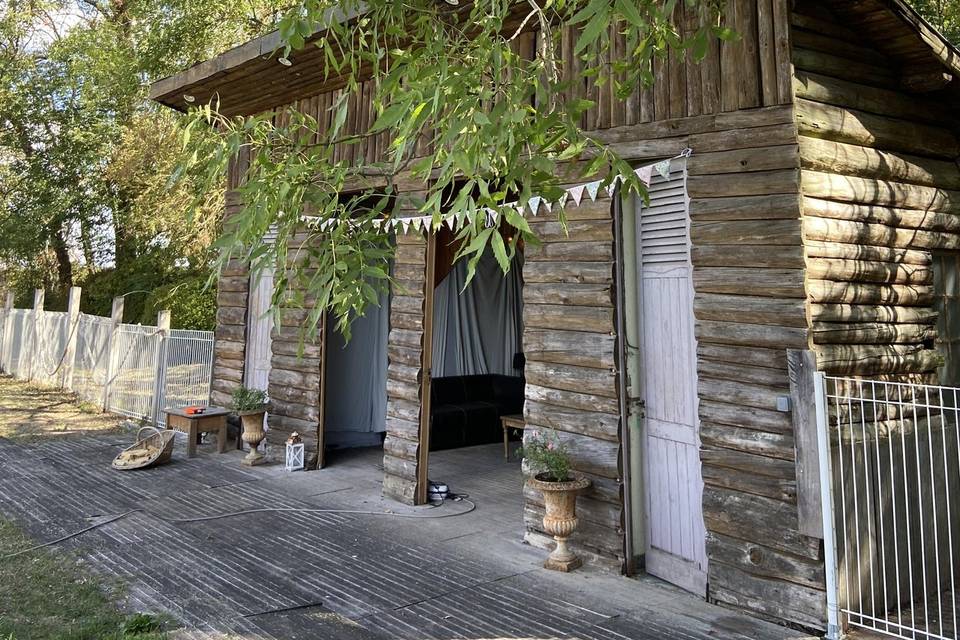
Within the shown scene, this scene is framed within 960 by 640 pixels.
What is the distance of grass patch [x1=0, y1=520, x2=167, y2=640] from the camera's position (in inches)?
125

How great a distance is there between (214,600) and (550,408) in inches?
98.4

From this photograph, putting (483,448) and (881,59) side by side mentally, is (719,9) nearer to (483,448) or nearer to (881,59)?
(881,59)

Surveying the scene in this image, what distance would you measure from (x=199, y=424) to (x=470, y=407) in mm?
3469

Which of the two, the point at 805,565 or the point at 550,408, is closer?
the point at 805,565

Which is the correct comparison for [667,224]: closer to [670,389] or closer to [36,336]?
[670,389]

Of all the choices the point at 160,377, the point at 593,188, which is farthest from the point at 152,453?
the point at 593,188

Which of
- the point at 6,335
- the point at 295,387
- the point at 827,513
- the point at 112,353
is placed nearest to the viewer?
the point at 827,513

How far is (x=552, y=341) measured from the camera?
15.1ft

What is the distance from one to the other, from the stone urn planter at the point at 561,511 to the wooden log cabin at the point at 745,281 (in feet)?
0.65

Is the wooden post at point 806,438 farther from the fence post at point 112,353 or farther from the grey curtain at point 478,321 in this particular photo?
the fence post at point 112,353

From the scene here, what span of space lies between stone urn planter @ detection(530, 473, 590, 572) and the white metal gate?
522mm

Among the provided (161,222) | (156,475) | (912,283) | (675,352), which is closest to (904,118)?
(912,283)

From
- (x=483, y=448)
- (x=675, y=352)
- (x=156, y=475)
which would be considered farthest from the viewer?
(x=483, y=448)

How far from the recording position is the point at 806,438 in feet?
11.0
